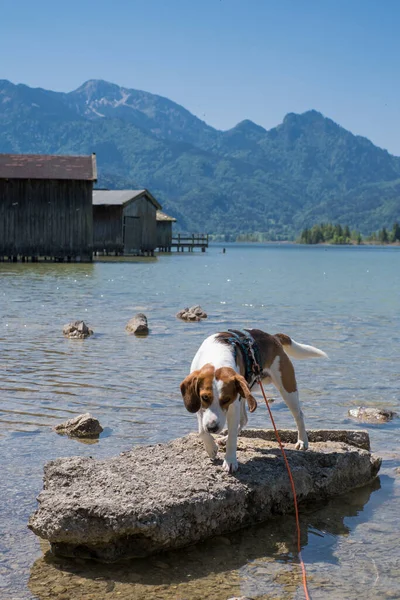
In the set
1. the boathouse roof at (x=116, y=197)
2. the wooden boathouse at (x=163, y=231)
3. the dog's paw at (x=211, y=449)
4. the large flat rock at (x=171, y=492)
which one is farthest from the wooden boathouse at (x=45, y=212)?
the dog's paw at (x=211, y=449)

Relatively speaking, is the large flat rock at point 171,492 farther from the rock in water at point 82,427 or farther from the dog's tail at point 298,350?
the rock in water at point 82,427

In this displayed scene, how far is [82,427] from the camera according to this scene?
26.0 ft

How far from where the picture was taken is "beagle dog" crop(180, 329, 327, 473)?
17.9 feet

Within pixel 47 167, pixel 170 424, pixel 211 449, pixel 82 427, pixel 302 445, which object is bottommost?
pixel 170 424

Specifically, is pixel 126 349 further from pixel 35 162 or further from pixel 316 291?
pixel 35 162

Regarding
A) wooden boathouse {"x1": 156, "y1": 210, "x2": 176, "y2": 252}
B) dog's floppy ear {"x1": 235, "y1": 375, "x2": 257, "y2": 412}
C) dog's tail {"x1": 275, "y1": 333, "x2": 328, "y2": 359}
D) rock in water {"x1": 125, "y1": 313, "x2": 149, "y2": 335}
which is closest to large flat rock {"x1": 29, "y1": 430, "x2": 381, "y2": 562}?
dog's floppy ear {"x1": 235, "y1": 375, "x2": 257, "y2": 412}

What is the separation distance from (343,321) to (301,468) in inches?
597

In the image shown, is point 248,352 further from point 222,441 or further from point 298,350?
point 298,350

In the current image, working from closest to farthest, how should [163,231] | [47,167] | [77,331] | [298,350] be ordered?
[298,350]
[77,331]
[47,167]
[163,231]

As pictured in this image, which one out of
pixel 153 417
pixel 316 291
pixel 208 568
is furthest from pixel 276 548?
pixel 316 291

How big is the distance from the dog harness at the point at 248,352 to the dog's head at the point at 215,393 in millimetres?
576

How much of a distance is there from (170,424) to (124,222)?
181 ft

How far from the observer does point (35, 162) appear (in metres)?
51.9

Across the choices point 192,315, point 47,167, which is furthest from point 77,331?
point 47,167
